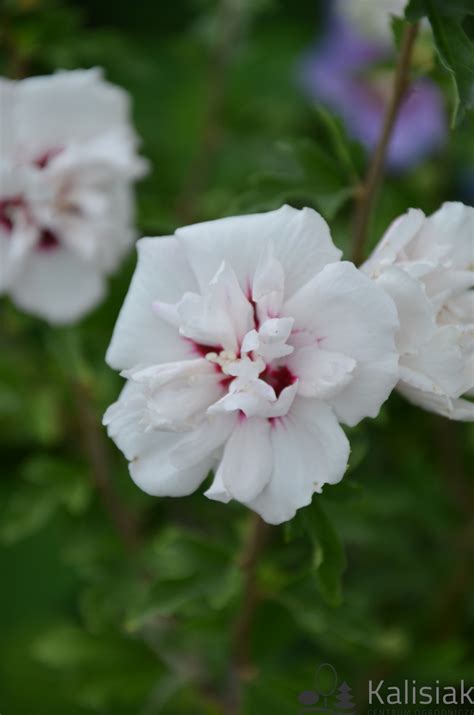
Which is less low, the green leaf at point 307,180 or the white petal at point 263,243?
the white petal at point 263,243

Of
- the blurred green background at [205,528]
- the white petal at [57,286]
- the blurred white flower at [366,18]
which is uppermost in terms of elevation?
the blurred white flower at [366,18]

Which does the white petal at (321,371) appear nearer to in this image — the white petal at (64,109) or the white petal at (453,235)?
the white petal at (453,235)

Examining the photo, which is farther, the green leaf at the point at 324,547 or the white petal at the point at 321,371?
the green leaf at the point at 324,547

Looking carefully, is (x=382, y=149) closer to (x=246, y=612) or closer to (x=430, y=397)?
(x=430, y=397)

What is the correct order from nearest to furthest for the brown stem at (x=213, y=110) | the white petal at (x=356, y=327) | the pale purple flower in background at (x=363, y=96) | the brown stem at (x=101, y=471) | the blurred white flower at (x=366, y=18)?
the white petal at (x=356, y=327) → the brown stem at (x=101, y=471) → the brown stem at (x=213, y=110) → the blurred white flower at (x=366, y=18) → the pale purple flower in background at (x=363, y=96)

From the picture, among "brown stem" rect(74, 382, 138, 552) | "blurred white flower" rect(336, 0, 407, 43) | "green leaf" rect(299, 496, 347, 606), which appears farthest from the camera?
"blurred white flower" rect(336, 0, 407, 43)

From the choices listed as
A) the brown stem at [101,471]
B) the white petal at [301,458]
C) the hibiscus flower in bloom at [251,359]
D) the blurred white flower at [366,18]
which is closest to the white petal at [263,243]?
the hibiscus flower in bloom at [251,359]

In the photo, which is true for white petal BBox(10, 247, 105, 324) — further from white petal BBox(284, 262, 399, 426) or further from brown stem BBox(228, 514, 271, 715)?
white petal BBox(284, 262, 399, 426)

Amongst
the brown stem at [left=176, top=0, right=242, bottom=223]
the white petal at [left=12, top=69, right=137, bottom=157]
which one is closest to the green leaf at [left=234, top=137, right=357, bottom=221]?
the white petal at [left=12, top=69, right=137, bottom=157]
